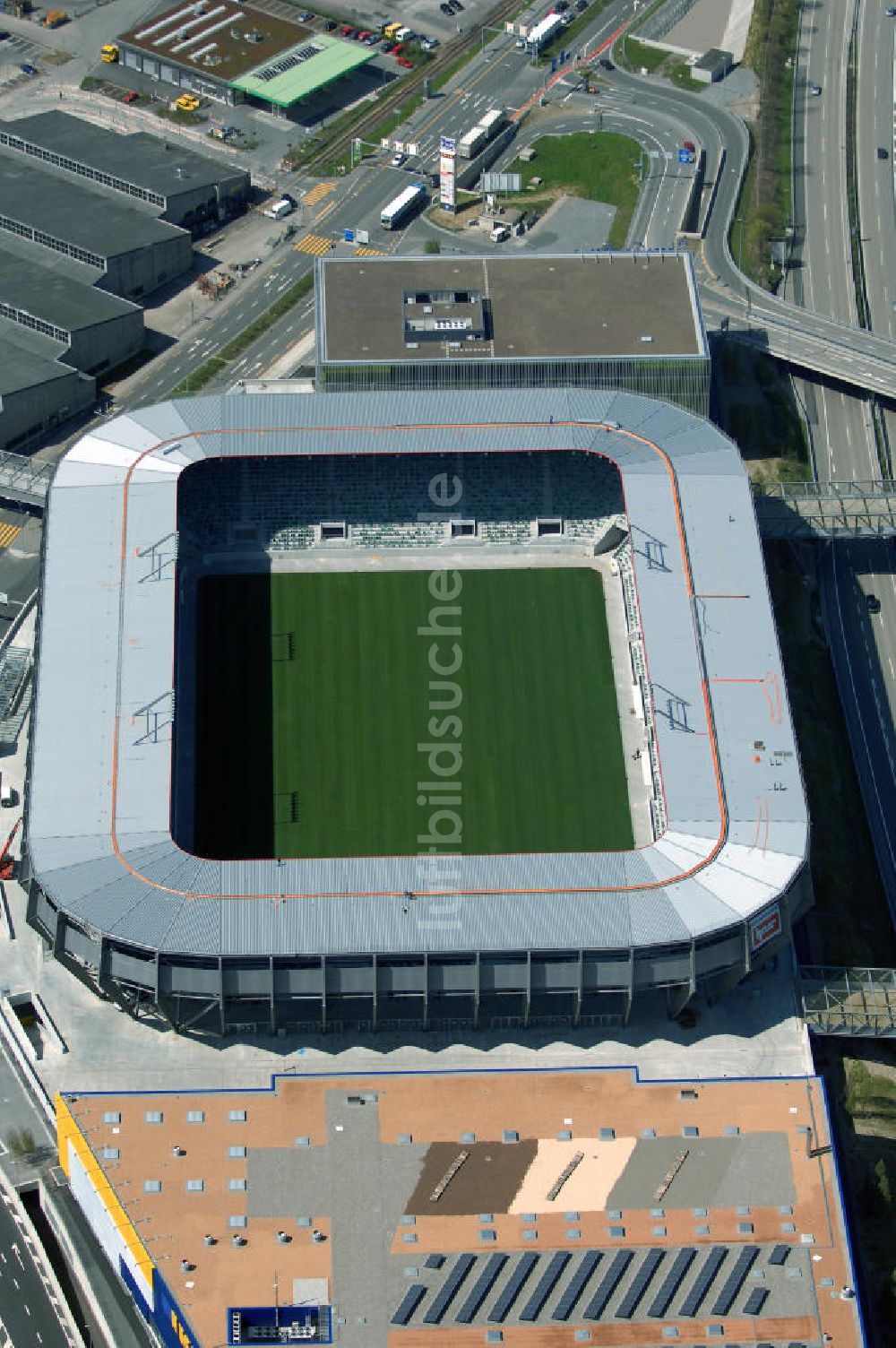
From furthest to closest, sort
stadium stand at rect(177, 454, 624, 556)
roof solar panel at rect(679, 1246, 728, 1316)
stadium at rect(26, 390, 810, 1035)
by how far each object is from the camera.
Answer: stadium stand at rect(177, 454, 624, 556), stadium at rect(26, 390, 810, 1035), roof solar panel at rect(679, 1246, 728, 1316)

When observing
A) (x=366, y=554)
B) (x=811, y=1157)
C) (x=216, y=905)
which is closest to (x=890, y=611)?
(x=366, y=554)

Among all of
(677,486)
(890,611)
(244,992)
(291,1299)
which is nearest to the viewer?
(291,1299)

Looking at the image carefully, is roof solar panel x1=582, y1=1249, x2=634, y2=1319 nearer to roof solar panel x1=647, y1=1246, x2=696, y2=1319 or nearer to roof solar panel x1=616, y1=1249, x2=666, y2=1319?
roof solar panel x1=616, y1=1249, x2=666, y2=1319

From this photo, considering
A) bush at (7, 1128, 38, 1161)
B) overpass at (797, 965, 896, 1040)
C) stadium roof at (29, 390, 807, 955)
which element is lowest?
A: bush at (7, 1128, 38, 1161)

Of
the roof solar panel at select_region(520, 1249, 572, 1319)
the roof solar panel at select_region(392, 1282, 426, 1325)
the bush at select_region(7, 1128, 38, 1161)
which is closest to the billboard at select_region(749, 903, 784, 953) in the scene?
the roof solar panel at select_region(520, 1249, 572, 1319)

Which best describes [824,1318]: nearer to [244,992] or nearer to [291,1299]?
[291,1299]

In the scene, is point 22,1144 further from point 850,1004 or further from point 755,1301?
point 850,1004
